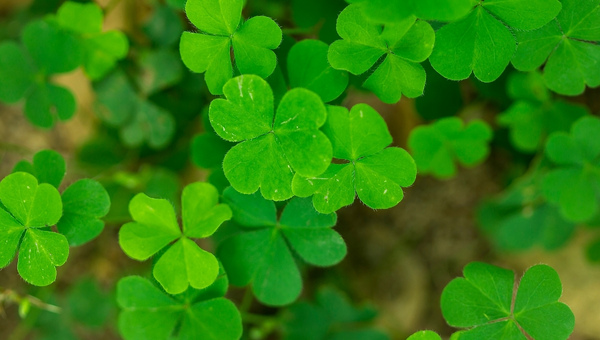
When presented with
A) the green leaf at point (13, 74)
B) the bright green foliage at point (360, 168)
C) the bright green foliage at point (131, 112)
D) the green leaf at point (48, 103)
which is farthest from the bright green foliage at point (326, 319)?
the green leaf at point (13, 74)

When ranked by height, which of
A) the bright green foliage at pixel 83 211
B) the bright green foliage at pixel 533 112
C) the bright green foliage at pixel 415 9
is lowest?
the bright green foliage at pixel 83 211

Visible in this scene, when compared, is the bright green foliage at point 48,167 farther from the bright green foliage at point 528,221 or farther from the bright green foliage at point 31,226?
the bright green foliage at point 528,221

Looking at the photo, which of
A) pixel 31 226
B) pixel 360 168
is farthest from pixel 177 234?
pixel 360 168

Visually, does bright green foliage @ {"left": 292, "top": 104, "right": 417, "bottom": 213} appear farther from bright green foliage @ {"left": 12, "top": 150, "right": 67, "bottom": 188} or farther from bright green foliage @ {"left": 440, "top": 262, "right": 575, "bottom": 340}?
bright green foliage @ {"left": 12, "top": 150, "right": 67, "bottom": 188}

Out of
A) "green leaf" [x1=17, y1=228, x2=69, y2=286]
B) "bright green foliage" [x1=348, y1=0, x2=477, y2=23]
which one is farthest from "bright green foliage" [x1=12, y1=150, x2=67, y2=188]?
"bright green foliage" [x1=348, y1=0, x2=477, y2=23]

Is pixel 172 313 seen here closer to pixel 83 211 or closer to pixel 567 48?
pixel 83 211

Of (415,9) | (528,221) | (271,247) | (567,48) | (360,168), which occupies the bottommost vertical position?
(528,221)

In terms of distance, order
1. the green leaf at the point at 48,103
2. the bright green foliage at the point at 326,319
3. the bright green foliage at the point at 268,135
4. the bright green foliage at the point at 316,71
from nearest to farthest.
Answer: the bright green foliage at the point at 268,135
the bright green foliage at the point at 316,71
the green leaf at the point at 48,103
the bright green foliage at the point at 326,319
